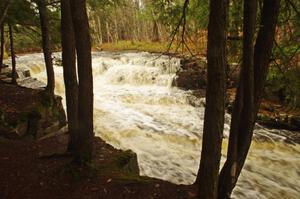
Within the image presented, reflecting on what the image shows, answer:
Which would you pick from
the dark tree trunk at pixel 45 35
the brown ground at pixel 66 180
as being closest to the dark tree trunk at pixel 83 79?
the brown ground at pixel 66 180

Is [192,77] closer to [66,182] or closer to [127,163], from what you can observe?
[127,163]

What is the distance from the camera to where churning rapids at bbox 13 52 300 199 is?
322 inches

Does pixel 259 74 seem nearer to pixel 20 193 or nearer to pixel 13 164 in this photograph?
pixel 20 193

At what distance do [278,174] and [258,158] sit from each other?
0.98m

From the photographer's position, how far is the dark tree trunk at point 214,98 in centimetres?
336

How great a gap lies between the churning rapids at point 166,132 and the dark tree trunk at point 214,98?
799mm

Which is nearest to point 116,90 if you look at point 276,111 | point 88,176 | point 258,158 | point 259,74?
point 276,111

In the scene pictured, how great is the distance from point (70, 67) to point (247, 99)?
3211 millimetres

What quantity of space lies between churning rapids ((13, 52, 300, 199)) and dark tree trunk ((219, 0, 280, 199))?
1.16 m

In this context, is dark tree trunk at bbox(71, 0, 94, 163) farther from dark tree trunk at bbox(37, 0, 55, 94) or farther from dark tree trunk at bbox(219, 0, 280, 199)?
dark tree trunk at bbox(37, 0, 55, 94)

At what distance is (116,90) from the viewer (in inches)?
685

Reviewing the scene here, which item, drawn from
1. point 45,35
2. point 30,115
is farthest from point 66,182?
point 45,35

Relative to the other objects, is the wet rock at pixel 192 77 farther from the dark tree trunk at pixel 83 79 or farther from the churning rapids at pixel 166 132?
the dark tree trunk at pixel 83 79

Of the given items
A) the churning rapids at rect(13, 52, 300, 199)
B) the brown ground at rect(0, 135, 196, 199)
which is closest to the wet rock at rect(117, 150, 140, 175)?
the brown ground at rect(0, 135, 196, 199)
